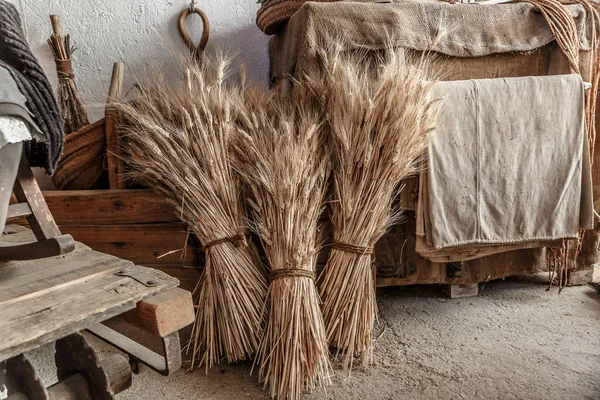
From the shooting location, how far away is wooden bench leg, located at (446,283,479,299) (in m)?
1.91

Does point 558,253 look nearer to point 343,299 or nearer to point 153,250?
point 343,299

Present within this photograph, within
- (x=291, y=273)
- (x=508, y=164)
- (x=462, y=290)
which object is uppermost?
(x=508, y=164)

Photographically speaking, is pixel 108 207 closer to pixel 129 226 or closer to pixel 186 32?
pixel 129 226

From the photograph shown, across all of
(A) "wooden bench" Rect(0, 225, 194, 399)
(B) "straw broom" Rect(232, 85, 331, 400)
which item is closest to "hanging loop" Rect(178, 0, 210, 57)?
(B) "straw broom" Rect(232, 85, 331, 400)

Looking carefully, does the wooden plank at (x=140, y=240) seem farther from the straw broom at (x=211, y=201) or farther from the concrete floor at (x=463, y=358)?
the concrete floor at (x=463, y=358)

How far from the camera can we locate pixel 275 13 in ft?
6.15

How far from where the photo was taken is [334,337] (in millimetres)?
1469

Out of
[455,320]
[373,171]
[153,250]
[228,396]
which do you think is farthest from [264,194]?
[455,320]

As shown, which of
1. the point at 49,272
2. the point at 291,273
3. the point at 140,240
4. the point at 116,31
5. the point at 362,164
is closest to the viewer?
the point at 49,272

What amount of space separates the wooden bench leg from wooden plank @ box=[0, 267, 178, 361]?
140cm

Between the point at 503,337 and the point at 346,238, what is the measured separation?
758mm

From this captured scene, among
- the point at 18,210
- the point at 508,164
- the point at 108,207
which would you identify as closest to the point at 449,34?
the point at 508,164

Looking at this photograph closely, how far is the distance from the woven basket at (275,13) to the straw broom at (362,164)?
47cm

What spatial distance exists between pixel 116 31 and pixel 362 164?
60.9 inches
